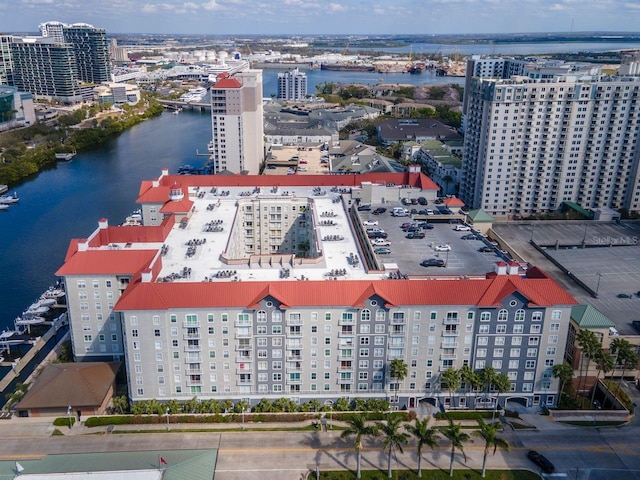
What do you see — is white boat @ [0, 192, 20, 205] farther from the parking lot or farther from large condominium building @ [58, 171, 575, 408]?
the parking lot

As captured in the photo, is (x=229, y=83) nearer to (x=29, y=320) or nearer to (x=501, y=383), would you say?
(x=29, y=320)

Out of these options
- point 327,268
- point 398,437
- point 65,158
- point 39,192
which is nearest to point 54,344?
point 327,268

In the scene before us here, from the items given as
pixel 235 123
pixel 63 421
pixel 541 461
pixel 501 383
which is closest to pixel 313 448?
pixel 501 383

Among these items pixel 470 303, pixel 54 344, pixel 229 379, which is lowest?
pixel 54 344

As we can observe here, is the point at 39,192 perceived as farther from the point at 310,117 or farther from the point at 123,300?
the point at 123,300

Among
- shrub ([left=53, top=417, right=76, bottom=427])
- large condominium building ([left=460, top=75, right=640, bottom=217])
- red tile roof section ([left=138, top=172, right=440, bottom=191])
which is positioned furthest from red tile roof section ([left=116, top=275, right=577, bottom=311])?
large condominium building ([left=460, top=75, right=640, bottom=217])

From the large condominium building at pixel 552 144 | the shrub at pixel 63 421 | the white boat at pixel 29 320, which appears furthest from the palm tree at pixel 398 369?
the large condominium building at pixel 552 144

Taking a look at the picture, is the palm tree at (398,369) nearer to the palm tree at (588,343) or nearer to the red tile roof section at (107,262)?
the palm tree at (588,343)
